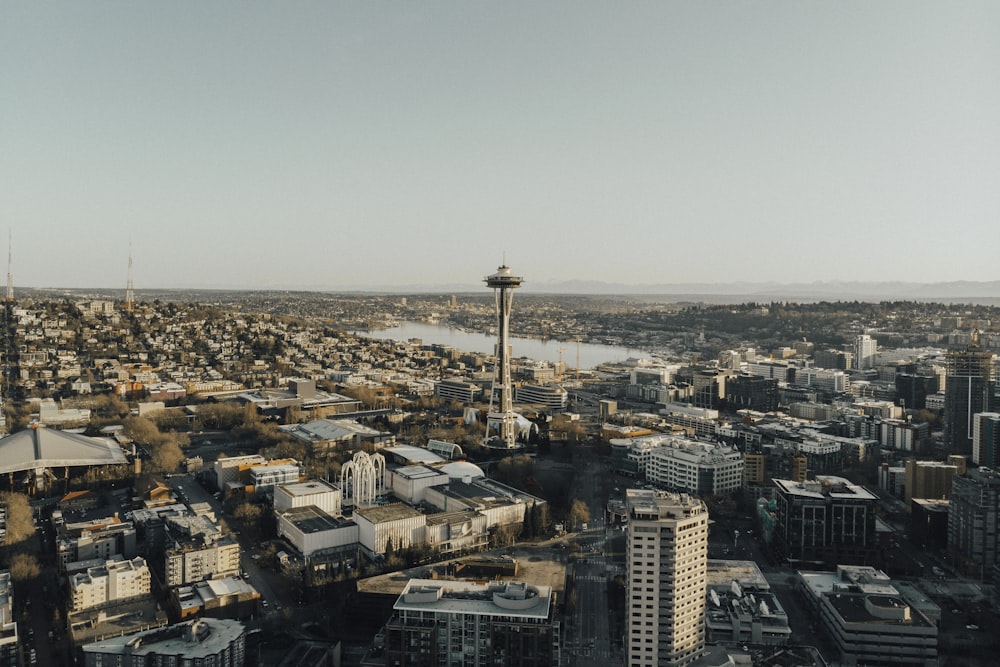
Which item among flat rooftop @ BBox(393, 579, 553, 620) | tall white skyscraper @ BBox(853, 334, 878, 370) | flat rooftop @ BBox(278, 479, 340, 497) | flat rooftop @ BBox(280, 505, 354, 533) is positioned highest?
tall white skyscraper @ BBox(853, 334, 878, 370)

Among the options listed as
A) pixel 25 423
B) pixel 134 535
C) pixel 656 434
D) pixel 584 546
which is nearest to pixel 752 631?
pixel 584 546

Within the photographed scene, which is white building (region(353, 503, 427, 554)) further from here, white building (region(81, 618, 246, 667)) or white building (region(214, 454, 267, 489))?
white building (region(214, 454, 267, 489))

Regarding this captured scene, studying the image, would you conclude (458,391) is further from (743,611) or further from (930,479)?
(743,611)

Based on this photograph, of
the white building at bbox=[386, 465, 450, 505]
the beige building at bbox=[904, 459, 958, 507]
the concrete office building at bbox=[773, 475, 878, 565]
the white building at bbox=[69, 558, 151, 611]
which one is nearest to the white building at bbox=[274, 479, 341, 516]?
the white building at bbox=[386, 465, 450, 505]

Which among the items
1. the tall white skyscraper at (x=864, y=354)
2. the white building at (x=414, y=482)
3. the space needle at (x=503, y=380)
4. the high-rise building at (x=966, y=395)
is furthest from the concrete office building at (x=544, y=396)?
the tall white skyscraper at (x=864, y=354)

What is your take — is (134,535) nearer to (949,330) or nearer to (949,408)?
(949,408)
